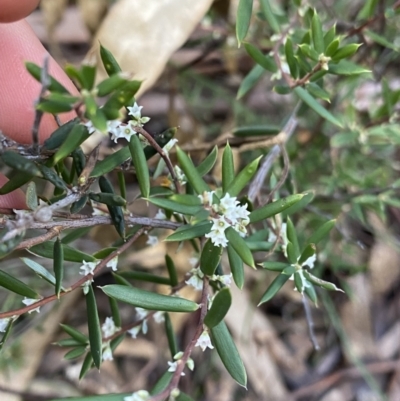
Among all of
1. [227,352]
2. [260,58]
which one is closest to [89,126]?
[227,352]

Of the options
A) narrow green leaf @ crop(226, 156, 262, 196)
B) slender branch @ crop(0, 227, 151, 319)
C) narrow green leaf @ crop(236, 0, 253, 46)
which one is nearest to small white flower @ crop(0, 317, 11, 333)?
slender branch @ crop(0, 227, 151, 319)

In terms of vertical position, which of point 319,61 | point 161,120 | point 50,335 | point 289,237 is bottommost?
point 50,335

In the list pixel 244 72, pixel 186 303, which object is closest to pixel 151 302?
pixel 186 303

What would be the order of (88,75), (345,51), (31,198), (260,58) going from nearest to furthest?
(88,75) → (31,198) → (345,51) → (260,58)

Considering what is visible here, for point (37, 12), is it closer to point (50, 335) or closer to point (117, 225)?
point (50, 335)

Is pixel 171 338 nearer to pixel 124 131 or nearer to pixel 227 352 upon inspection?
pixel 227 352
